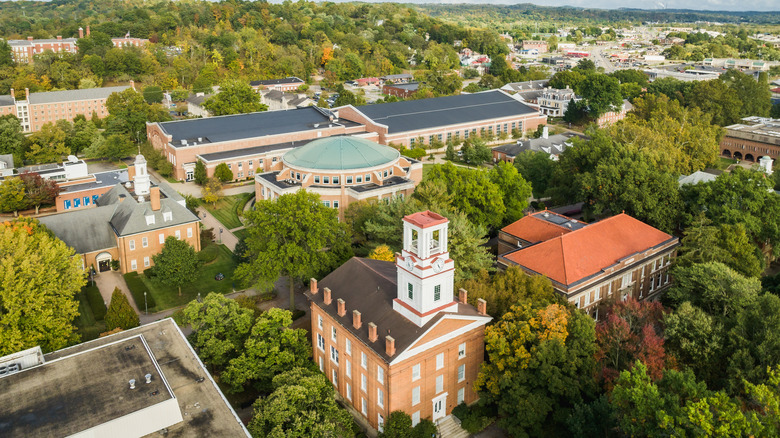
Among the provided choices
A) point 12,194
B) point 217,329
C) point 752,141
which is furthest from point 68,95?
point 752,141

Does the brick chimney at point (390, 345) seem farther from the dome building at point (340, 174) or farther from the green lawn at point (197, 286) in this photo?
the dome building at point (340, 174)

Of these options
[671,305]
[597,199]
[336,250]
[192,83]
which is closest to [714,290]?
[671,305]

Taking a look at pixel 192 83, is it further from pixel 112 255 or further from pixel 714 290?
pixel 714 290

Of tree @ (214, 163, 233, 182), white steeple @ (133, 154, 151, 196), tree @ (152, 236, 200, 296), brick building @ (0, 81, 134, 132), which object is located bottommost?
tree @ (152, 236, 200, 296)

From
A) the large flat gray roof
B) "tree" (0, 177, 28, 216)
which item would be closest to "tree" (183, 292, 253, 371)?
"tree" (0, 177, 28, 216)

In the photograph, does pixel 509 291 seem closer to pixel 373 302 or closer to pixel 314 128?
pixel 373 302

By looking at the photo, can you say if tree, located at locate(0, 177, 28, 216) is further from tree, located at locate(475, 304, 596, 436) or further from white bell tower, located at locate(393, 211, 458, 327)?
tree, located at locate(475, 304, 596, 436)
